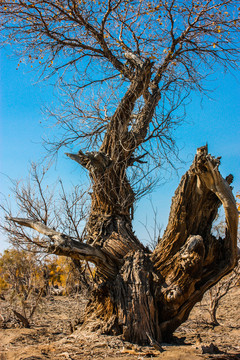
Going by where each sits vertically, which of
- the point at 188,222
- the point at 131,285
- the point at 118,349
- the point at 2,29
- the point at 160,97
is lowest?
the point at 118,349

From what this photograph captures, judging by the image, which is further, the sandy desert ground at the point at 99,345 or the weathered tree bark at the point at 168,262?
the weathered tree bark at the point at 168,262

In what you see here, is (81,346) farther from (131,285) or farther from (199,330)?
(199,330)

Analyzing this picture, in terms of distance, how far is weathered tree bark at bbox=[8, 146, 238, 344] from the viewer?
4.89 meters

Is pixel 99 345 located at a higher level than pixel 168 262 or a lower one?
lower

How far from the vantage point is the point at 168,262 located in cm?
525

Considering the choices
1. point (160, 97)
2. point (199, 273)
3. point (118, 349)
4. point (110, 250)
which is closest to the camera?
point (118, 349)

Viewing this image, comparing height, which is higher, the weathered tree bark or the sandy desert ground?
the weathered tree bark

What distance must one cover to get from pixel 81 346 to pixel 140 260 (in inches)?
61.4

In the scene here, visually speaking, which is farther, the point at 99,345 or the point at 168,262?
the point at 168,262

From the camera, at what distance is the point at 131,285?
A: 16.9 ft

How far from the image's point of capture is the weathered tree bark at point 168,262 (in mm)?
4891

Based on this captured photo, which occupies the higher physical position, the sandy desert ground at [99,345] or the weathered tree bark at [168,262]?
the weathered tree bark at [168,262]

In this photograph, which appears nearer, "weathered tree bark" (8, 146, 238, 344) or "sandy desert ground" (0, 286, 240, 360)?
"sandy desert ground" (0, 286, 240, 360)

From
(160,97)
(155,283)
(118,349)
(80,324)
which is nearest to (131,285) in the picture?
(155,283)
